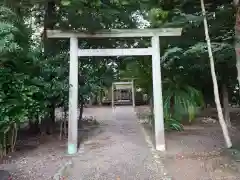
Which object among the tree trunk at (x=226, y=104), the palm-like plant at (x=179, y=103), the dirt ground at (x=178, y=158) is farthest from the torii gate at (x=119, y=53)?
the tree trunk at (x=226, y=104)

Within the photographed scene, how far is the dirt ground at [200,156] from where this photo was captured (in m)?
3.88

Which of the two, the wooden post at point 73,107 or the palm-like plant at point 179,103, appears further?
the palm-like plant at point 179,103

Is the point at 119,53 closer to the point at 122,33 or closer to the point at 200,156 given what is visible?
the point at 122,33

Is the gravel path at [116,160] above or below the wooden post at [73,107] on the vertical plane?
below

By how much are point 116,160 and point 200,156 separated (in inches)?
60.3

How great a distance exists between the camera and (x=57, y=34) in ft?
17.7

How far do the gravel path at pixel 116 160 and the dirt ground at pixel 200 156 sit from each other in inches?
13.0

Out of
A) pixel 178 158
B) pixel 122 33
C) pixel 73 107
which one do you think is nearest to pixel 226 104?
pixel 178 158

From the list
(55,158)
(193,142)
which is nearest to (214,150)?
(193,142)

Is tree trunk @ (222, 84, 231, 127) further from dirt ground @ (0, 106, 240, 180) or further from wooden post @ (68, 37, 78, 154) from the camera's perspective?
wooden post @ (68, 37, 78, 154)

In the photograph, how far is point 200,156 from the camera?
4.75 m

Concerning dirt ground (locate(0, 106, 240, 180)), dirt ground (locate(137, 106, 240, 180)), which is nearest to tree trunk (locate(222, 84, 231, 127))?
dirt ground (locate(137, 106, 240, 180))

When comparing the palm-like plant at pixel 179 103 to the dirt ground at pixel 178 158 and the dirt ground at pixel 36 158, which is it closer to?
the dirt ground at pixel 178 158

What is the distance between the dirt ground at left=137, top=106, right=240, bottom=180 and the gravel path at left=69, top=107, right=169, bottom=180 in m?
0.33
